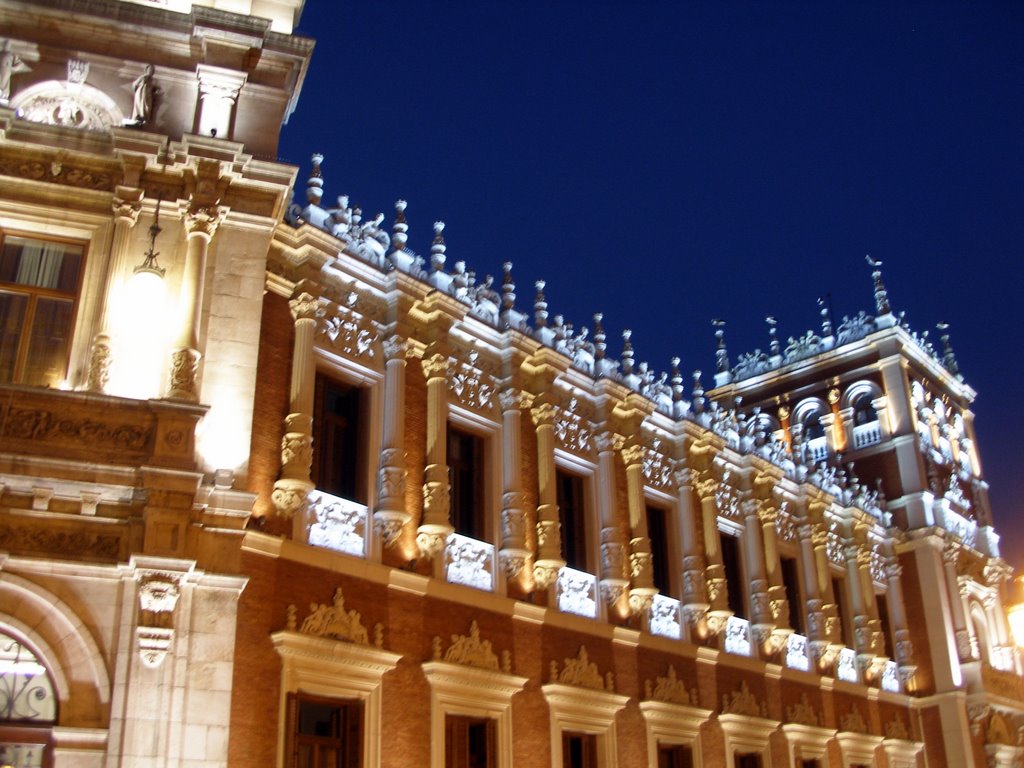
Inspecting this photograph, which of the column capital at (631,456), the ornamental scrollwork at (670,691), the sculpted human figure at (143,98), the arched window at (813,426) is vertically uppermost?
the arched window at (813,426)

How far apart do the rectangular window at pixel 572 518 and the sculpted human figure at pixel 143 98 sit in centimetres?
948

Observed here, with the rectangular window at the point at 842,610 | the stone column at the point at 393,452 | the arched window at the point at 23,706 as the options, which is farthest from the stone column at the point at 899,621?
the arched window at the point at 23,706

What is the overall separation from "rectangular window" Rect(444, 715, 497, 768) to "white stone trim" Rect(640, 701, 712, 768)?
12.5 feet

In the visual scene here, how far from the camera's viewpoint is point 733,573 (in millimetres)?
24406

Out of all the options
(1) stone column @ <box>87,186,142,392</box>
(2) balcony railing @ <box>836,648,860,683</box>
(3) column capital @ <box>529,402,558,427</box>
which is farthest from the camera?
(2) balcony railing @ <box>836,648,860,683</box>

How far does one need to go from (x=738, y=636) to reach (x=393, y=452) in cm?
982

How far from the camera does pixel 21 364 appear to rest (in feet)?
44.5

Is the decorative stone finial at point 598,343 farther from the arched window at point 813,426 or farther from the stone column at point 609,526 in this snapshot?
the arched window at point 813,426

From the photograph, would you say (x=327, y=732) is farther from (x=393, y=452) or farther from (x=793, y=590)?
(x=793, y=590)

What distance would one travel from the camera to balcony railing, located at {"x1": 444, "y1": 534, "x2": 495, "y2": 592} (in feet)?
57.2

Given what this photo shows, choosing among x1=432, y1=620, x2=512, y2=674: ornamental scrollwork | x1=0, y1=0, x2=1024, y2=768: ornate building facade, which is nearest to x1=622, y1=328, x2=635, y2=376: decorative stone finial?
x1=0, y1=0, x2=1024, y2=768: ornate building facade

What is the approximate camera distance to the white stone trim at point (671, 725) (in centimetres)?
1978

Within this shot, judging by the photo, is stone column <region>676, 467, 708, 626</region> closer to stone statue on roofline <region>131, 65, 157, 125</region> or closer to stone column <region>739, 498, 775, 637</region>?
stone column <region>739, 498, 775, 637</region>

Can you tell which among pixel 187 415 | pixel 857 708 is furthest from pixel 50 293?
pixel 857 708
